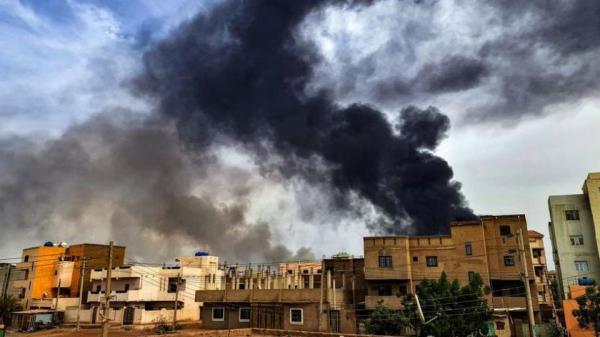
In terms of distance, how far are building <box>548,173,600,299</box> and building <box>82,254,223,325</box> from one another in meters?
51.6

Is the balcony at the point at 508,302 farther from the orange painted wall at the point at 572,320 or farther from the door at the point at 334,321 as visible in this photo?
the door at the point at 334,321

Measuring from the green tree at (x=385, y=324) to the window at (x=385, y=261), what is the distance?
13.0m

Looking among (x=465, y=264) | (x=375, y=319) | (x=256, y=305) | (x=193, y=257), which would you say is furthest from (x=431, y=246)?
(x=193, y=257)

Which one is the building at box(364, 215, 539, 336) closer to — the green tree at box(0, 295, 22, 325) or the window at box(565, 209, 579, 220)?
the window at box(565, 209, 579, 220)

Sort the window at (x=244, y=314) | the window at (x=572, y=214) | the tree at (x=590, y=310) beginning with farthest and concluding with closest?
the window at (x=572, y=214), the window at (x=244, y=314), the tree at (x=590, y=310)

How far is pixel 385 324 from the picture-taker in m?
45.2

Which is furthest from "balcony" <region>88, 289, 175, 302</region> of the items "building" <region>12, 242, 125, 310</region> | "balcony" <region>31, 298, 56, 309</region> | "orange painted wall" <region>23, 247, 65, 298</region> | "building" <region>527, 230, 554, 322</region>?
"building" <region>527, 230, 554, 322</region>

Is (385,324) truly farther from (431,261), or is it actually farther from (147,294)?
(147,294)

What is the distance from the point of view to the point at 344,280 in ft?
212

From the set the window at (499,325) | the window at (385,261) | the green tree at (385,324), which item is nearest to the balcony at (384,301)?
the window at (385,261)

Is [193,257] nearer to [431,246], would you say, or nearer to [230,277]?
[230,277]

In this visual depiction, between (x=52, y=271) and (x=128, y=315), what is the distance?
23214 millimetres

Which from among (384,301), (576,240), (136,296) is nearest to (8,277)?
(136,296)

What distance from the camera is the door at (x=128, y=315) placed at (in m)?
66.5
